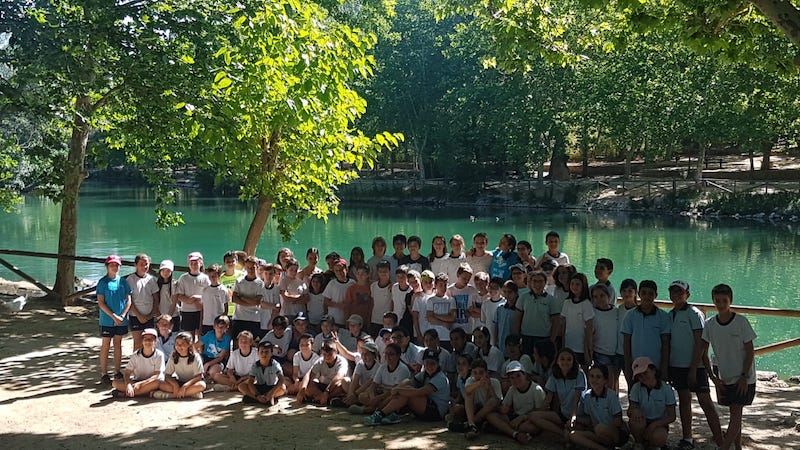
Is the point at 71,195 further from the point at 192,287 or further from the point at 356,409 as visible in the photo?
the point at 356,409

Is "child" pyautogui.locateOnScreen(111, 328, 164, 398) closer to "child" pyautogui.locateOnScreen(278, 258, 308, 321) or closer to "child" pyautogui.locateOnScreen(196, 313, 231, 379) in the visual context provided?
"child" pyautogui.locateOnScreen(196, 313, 231, 379)

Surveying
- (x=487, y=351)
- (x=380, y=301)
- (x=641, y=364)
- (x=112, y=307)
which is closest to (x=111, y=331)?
(x=112, y=307)

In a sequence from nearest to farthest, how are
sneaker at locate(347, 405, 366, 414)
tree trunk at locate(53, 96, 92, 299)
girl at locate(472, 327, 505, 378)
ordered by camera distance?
girl at locate(472, 327, 505, 378) → sneaker at locate(347, 405, 366, 414) → tree trunk at locate(53, 96, 92, 299)

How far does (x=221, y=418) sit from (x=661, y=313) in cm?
383

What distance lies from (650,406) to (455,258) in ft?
9.46

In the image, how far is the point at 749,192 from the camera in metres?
33.5

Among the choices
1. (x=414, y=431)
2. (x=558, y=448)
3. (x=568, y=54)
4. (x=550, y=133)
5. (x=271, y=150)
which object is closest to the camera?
(x=558, y=448)

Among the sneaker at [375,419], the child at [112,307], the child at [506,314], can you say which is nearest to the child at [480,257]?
the child at [506,314]

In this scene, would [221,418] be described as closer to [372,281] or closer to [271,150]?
[372,281]

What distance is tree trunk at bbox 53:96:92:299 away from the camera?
12297 mm

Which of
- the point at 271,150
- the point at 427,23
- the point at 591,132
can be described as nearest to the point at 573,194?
the point at 591,132

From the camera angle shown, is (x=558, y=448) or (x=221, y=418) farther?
(x=221, y=418)

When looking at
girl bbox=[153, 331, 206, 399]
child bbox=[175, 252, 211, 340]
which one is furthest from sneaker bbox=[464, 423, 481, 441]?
child bbox=[175, 252, 211, 340]

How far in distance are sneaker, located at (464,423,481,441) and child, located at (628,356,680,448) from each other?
1.19 m
